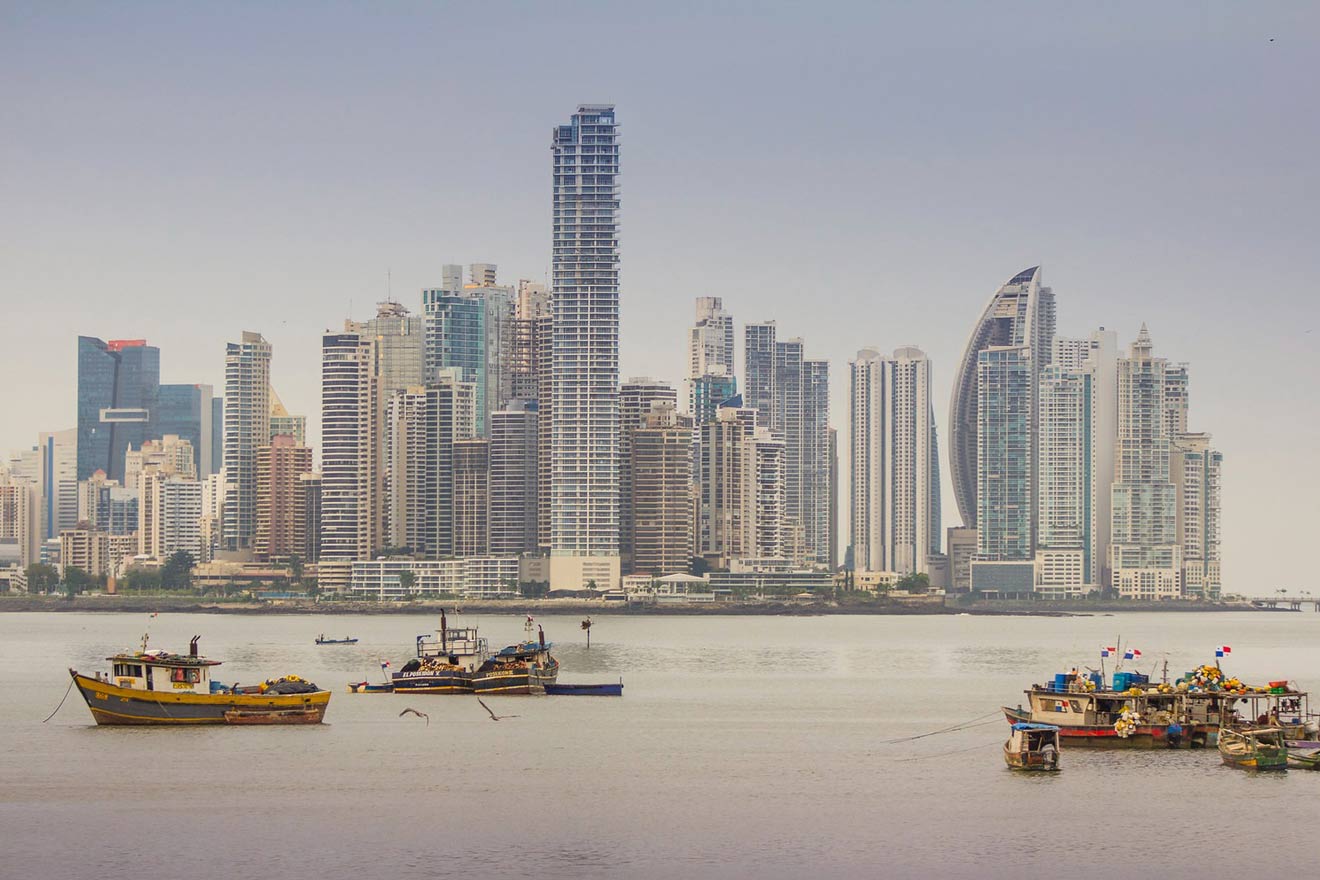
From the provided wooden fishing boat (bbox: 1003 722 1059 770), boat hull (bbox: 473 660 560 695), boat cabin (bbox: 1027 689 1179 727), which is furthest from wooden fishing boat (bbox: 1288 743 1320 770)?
boat hull (bbox: 473 660 560 695)

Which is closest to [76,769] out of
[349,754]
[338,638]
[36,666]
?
[349,754]

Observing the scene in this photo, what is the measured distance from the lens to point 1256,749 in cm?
7206

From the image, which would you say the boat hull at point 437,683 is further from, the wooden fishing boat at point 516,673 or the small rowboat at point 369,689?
the small rowboat at point 369,689

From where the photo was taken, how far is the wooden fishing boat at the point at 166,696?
83.9m

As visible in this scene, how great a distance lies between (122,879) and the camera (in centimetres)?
5350

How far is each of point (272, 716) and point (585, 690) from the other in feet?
87.4

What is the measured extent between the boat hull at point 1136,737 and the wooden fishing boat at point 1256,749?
482 cm

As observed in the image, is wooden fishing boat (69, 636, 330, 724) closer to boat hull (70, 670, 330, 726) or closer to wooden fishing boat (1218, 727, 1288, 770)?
boat hull (70, 670, 330, 726)

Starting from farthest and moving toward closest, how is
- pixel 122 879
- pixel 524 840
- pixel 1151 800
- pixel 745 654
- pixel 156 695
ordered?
pixel 745 654 → pixel 156 695 → pixel 1151 800 → pixel 524 840 → pixel 122 879

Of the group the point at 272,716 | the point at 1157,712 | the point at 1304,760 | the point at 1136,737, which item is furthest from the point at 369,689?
the point at 1304,760

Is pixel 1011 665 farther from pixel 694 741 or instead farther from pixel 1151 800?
pixel 1151 800

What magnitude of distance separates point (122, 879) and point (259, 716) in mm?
32431

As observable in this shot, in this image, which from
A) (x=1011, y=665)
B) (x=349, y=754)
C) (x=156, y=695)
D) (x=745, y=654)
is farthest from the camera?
(x=745, y=654)

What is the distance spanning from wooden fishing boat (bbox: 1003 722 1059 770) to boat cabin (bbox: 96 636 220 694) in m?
32.9
